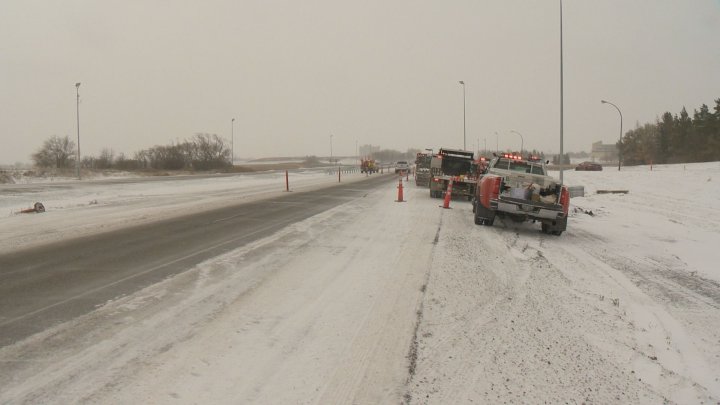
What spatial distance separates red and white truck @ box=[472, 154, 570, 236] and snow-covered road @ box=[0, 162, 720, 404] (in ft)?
7.62

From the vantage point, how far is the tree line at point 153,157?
6794cm

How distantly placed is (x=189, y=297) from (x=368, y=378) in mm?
2917

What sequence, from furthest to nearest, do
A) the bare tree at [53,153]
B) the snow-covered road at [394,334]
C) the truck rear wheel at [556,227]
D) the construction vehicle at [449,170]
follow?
the bare tree at [53,153] < the construction vehicle at [449,170] < the truck rear wheel at [556,227] < the snow-covered road at [394,334]

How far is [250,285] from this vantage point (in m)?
6.41

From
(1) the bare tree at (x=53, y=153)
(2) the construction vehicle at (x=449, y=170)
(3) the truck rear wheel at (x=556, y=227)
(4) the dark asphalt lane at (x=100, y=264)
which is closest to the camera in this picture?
(4) the dark asphalt lane at (x=100, y=264)

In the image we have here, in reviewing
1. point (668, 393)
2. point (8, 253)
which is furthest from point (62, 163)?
point (668, 393)

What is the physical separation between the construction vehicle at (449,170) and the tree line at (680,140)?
57578mm

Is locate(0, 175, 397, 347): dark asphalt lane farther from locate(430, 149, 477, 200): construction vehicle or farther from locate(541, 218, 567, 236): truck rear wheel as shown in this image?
locate(430, 149, 477, 200): construction vehicle

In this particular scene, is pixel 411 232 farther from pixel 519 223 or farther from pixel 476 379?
pixel 476 379

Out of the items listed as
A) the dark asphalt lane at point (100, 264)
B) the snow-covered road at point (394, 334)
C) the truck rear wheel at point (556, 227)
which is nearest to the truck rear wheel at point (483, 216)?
the truck rear wheel at point (556, 227)

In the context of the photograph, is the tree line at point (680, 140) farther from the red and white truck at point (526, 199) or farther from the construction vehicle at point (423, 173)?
the red and white truck at point (526, 199)

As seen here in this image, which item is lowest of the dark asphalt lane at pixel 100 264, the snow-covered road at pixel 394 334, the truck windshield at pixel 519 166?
the snow-covered road at pixel 394 334

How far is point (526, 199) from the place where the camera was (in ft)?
38.1

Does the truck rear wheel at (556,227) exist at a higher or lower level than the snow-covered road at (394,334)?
higher
